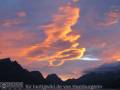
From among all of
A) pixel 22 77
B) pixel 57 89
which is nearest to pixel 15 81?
pixel 22 77

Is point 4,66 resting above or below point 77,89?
above

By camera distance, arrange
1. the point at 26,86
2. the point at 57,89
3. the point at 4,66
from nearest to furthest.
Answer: the point at 57,89 < the point at 26,86 < the point at 4,66

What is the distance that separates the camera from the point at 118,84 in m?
66.4

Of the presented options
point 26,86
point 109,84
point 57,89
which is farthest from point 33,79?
point 109,84

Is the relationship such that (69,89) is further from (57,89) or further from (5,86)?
(5,86)

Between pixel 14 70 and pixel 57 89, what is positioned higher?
pixel 14 70

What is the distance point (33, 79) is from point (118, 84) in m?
14.0

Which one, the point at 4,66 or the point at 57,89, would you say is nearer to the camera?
the point at 57,89

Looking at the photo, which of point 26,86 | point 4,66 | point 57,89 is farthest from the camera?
point 4,66

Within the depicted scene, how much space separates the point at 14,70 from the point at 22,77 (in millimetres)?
4331

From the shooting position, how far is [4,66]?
211 ft

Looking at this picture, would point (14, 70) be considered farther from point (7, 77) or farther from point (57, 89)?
point (57, 89)

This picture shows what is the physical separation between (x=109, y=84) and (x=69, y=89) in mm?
8228

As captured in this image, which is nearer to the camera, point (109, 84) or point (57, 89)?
point (57, 89)
